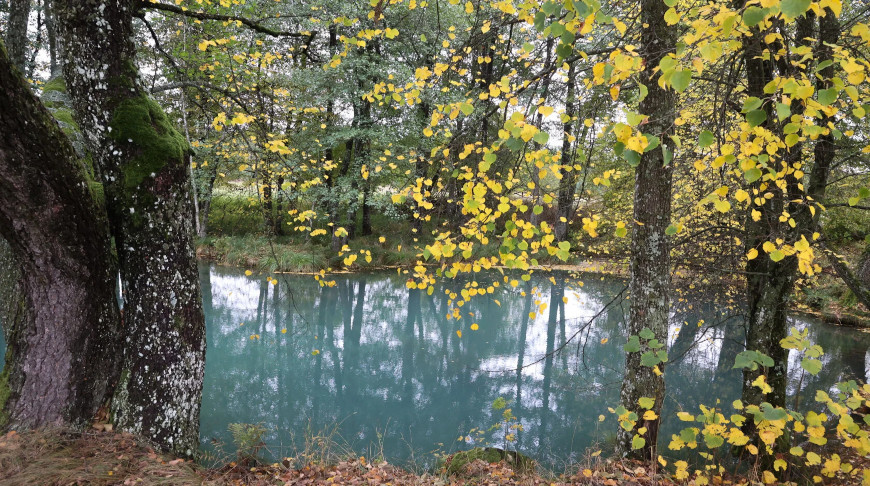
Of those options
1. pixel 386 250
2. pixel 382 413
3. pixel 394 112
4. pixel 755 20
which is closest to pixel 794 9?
pixel 755 20

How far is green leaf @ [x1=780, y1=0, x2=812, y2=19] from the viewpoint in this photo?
1.19 metres

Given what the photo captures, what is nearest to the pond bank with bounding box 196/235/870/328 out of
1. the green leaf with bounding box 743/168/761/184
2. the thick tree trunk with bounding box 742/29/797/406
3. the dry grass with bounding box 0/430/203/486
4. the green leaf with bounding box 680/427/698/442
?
the thick tree trunk with bounding box 742/29/797/406

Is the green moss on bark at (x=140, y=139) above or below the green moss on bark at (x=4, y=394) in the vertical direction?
above

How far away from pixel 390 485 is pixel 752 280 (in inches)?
166

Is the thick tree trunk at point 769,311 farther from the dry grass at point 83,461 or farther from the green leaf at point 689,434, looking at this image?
the dry grass at point 83,461

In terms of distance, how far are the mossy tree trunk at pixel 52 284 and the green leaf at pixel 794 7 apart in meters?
3.80

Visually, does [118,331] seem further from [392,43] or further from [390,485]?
[392,43]

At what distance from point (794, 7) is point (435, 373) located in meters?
7.76

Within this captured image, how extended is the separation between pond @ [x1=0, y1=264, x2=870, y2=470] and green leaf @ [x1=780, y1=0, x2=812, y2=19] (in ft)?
8.94

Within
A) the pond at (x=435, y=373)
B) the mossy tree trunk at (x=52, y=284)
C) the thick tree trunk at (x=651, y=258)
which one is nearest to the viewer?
the mossy tree trunk at (x=52, y=284)

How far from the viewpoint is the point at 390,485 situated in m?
3.48

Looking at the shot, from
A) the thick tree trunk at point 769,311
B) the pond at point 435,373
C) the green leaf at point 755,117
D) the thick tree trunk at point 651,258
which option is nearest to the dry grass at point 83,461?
the pond at point 435,373

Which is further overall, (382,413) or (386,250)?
(386,250)

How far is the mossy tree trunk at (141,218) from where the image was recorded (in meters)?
3.29
